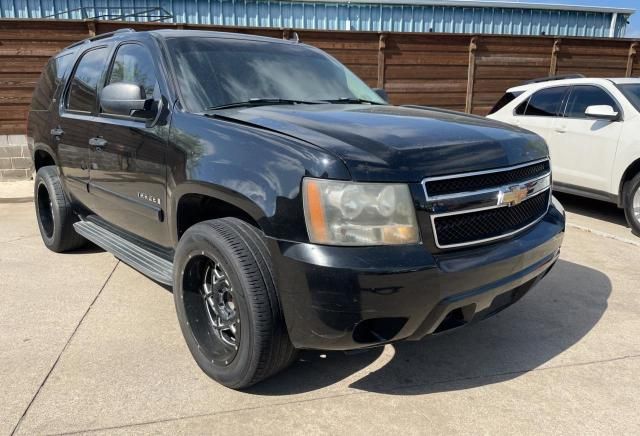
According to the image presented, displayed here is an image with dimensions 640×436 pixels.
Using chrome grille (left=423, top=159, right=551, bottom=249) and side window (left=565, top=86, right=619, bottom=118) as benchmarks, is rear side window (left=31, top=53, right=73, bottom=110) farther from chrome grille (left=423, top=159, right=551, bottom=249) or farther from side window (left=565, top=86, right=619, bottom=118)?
side window (left=565, top=86, right=619, bottom=118)

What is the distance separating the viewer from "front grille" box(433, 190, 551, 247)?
7.40 feet

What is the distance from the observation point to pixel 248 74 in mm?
3285

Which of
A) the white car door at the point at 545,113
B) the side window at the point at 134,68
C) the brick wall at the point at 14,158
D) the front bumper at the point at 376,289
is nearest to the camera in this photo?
the front bumper at the point at 376,289

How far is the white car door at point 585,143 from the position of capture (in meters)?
5.91

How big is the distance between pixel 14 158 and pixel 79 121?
577 cm

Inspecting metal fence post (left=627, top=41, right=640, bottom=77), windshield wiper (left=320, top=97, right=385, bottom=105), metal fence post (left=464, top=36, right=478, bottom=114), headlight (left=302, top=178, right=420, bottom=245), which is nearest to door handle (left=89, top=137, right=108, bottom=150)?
windshield wiper (left=320, top=97, right=385, bottom=105)

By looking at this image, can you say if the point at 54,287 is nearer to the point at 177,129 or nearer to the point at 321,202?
the point at 177,129

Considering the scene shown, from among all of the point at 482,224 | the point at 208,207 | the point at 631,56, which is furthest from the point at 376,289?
the point at 631,56

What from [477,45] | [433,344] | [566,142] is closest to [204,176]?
[433,344]

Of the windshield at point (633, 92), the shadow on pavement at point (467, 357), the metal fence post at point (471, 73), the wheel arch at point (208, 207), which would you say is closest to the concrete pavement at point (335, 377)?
the shadow on pavement at point (467, 357)

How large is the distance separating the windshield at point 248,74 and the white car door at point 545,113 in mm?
3774

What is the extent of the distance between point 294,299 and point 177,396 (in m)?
0.93

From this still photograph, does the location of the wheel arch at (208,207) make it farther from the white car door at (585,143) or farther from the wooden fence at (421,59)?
the wooden fence at (421,59)

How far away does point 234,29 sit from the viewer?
8.84 m
